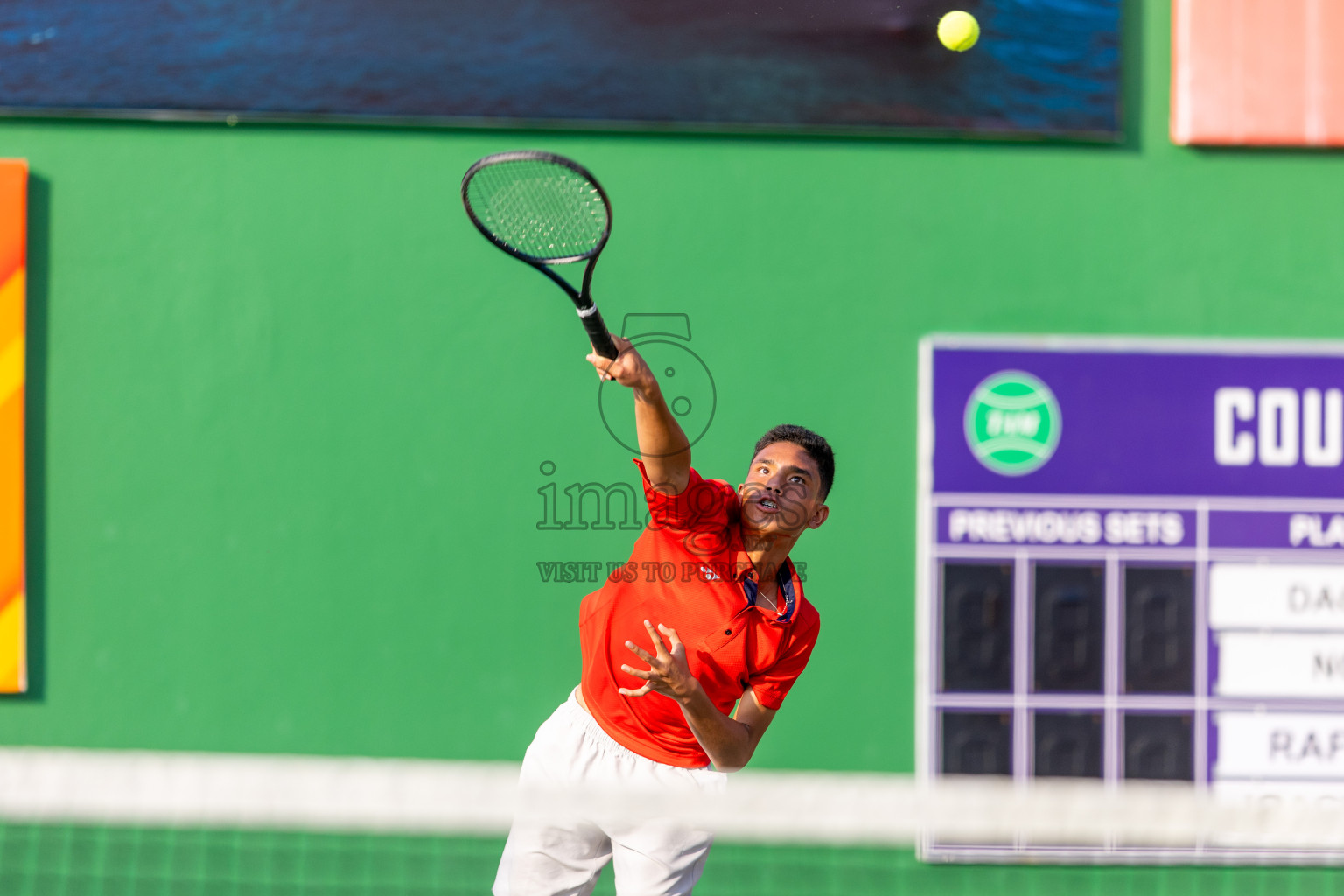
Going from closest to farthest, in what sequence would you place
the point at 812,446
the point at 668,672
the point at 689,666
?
the point at 668,672 → the point at 689,666 → the point at 812,446

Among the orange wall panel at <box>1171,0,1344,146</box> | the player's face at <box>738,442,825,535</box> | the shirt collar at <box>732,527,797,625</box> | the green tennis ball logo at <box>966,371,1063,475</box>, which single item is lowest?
the shirt collar at <box>732,527,797,625</box>

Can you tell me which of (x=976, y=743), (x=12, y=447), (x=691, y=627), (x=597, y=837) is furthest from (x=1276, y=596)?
(x=12, y=447)

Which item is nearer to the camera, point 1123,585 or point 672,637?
point 672,637

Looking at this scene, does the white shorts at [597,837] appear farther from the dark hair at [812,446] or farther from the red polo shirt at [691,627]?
the dark hair at [812,446]

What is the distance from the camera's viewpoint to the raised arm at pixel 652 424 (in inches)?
78.1

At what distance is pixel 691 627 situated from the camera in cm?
241

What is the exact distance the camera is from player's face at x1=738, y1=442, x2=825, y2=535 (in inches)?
93.7

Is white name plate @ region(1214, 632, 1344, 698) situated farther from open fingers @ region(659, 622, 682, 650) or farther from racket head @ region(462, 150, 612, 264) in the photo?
racket head @ region(462, 150, 612, 264)

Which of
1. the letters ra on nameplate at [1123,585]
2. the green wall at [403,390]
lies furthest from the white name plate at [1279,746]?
the green wall at [403,390]

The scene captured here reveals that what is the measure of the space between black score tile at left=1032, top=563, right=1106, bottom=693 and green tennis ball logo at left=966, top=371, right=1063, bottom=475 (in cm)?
35

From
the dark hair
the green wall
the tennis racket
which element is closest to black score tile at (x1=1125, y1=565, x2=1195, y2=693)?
the green wall

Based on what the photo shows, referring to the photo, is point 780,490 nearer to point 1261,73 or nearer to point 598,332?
point 598,332

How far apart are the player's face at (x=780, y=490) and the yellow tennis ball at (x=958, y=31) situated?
5.99ft

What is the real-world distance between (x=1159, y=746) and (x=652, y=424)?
2.41m
